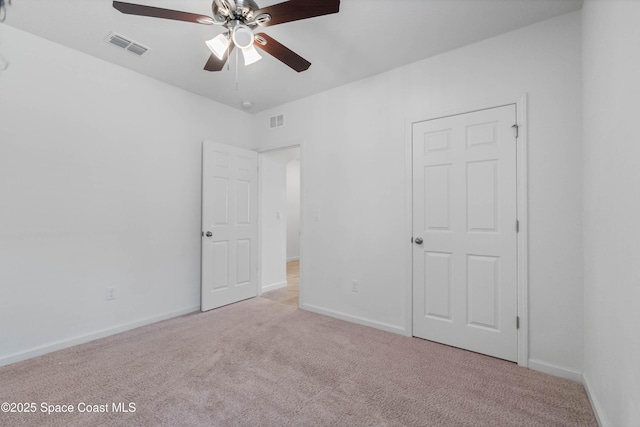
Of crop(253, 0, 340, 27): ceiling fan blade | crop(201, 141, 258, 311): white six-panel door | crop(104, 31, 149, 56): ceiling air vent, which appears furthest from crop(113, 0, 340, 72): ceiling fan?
crop(201, 141, 258, 311): white six-panel door

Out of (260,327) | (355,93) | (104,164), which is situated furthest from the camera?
(355,93)

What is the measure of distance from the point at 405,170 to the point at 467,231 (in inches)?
31.4

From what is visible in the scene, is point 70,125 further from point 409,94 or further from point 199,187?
point 409,94

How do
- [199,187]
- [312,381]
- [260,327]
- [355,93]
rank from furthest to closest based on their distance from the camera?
[199,187] < [355,93] < [260,327] < [312,381]

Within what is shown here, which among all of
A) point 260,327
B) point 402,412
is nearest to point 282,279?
point 260,327

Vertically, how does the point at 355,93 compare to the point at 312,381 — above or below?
above

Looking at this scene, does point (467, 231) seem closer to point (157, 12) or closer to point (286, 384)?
point (286, 384)

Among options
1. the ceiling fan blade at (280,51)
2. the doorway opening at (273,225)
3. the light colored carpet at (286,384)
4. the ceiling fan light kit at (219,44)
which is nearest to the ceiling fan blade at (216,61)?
the ceiling fan light kit at (219,44)

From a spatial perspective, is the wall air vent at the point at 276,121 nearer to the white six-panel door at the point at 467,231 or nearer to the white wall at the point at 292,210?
the white six-panel door at the point at 467,231

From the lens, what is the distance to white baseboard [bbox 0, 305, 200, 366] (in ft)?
7.57

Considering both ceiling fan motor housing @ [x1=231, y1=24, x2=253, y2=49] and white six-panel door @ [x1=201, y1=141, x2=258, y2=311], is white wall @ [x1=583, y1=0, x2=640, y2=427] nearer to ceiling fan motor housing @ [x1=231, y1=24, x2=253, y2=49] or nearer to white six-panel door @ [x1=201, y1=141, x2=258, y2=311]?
ceiling fan motor housing @ [x1=231, y1=24, x2=253, y2=49]

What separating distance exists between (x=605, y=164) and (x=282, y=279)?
404 cm

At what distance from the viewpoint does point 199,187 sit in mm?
3623

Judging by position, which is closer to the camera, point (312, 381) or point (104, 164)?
point (312, 381)
